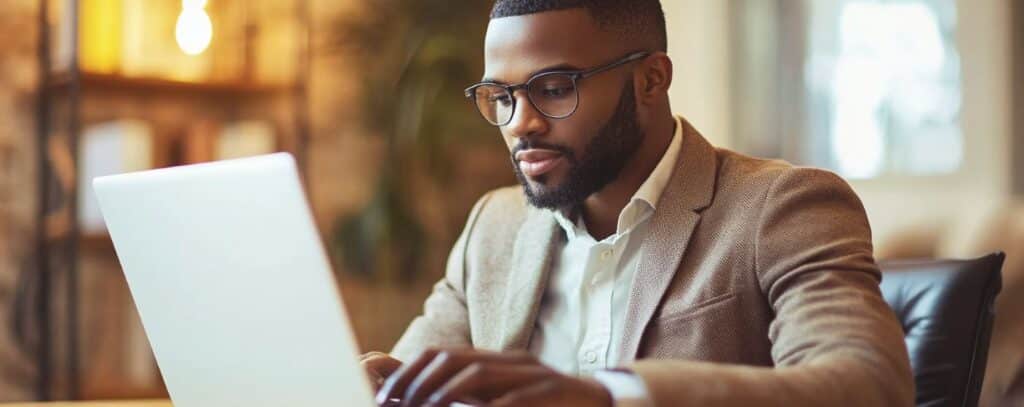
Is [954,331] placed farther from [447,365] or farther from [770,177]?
[447,365]

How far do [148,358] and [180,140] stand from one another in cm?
62

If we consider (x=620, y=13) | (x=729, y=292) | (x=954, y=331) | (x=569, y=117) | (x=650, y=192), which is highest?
(x=620, y=13)

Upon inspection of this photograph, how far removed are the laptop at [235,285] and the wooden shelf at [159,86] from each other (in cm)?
198

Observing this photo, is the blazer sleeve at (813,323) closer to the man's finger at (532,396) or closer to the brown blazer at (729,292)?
the brown blazer at (729,292)

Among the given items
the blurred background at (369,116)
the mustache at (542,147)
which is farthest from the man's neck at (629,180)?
the blurred background at (369,116)

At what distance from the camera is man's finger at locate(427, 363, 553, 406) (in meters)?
0.97

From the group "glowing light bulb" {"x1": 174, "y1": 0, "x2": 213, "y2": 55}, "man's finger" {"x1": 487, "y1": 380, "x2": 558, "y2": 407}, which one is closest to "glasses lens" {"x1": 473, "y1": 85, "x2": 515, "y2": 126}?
"man's finger" {"x1": 487, "y1": 380, "x2": 558, "y2": 407}

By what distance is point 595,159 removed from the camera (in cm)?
158

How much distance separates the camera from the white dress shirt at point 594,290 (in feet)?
5.31

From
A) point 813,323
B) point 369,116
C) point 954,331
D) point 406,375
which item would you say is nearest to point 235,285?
point 406,375

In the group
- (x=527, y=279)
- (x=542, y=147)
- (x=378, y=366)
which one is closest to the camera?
(x=378, y=366)

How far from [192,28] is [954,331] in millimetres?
2177

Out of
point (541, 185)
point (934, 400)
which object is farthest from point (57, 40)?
point (934, 400)

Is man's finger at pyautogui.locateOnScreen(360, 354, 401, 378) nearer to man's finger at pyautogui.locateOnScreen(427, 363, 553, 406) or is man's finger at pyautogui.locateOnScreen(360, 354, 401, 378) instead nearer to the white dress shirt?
the white dress shirt
